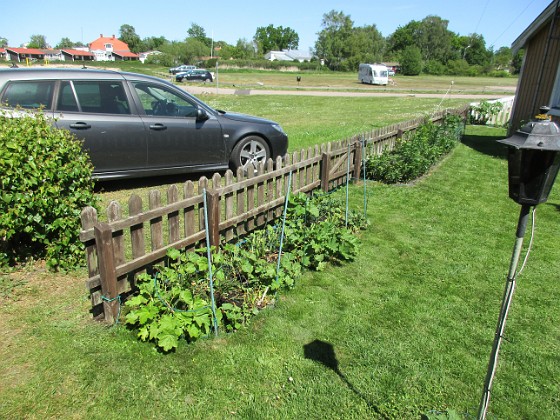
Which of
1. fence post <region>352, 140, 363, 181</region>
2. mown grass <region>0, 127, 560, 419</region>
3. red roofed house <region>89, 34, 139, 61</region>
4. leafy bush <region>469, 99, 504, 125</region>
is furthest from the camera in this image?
red roofed house <region>89, 34, 139, 61</region>

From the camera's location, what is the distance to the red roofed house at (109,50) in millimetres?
118062

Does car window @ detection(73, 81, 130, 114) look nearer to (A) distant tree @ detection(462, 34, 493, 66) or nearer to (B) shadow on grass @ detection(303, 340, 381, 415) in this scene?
(B) shadow on grass @ detection(303, 340, 381, 415)

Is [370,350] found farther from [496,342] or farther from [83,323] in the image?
[83,323]

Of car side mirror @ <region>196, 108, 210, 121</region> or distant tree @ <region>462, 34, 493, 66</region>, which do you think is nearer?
car side mirror @ <region>196, 108, 210, 121</region>

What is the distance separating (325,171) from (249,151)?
55.9 inches

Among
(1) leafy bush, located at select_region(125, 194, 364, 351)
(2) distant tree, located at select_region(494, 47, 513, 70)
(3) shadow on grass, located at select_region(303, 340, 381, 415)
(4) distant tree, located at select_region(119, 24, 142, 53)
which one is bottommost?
(3) shadow on grass, located at select_region(303, 340, 381, 415)

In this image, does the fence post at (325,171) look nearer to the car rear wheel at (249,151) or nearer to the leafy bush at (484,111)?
the car rear wheel at (249,151)

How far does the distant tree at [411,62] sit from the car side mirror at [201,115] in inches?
2846

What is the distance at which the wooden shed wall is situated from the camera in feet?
36.0

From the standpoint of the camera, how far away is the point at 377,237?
534 centimetres

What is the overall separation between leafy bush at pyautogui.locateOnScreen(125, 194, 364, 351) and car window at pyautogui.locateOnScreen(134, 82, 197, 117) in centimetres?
263

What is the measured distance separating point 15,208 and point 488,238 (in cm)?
535

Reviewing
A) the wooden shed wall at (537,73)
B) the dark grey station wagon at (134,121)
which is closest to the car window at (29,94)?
the dark grey station wagon at (134,121)

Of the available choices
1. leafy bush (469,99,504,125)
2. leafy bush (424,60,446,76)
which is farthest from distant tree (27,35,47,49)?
leafy bush (469,99,504,125)
